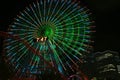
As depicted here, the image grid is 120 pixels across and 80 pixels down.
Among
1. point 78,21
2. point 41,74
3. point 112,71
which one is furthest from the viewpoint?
point 112,71

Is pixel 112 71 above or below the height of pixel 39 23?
below

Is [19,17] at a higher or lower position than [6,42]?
higher

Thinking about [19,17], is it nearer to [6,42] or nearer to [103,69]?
[6,42]

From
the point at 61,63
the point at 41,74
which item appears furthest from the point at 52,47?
the point at 41,74

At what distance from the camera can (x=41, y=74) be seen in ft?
158

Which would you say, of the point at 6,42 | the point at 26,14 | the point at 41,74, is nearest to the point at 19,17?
the point at 26,14

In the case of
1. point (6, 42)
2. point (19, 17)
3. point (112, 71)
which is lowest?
point (112, 71)

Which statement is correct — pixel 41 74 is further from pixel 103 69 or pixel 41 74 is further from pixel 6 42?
pixel 103 69

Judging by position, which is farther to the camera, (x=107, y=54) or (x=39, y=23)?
(x=107, y=54)

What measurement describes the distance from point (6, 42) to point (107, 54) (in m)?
52.5

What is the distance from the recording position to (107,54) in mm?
84625

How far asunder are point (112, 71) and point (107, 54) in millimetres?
5972

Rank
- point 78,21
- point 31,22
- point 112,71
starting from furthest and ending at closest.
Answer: point 112,71, point 31,22, point 78,21

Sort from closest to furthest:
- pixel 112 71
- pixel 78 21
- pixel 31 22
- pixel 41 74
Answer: pixel 78 21
pixel 31 22
pixel 41 74
pixel 112 71
